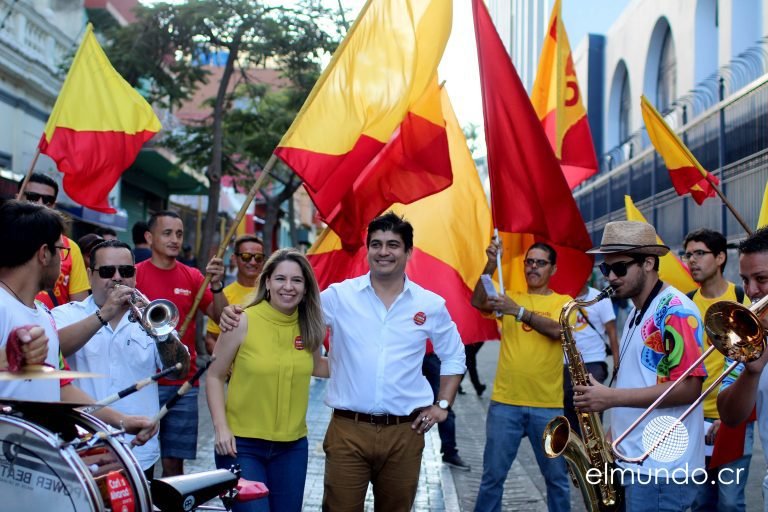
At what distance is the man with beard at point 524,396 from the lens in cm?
587

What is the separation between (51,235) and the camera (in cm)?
340

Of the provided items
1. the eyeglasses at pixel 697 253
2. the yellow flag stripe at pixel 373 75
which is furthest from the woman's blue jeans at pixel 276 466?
the eyeglasses at pixel 697 253

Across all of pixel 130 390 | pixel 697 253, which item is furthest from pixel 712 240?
pixel 130 390

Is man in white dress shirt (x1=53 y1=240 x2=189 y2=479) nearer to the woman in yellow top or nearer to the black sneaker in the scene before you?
the woman in yellow top

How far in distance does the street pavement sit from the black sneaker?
64 mm

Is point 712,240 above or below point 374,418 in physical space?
above

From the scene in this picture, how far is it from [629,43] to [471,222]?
1935cm

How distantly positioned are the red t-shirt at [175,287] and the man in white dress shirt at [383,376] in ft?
4.49

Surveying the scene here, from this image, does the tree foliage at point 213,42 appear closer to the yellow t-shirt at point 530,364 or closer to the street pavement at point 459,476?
the street pavement at point 459,476

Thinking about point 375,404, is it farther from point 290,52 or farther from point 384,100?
point 290,52

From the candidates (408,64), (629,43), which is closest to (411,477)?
(408,64)

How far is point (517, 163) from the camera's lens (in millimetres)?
6488

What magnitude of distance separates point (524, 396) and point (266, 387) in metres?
2.16

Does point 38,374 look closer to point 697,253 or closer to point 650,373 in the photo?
point 650,373
